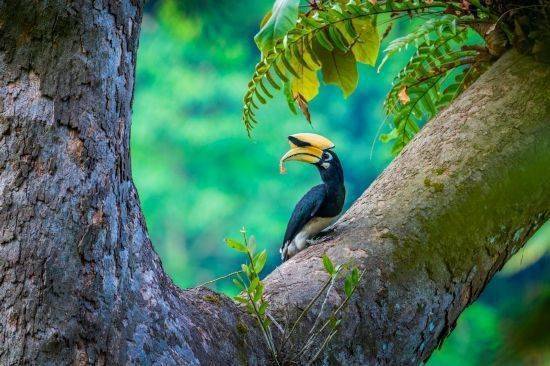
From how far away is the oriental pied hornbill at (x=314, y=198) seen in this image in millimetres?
1961

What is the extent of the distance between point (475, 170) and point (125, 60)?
72 cm

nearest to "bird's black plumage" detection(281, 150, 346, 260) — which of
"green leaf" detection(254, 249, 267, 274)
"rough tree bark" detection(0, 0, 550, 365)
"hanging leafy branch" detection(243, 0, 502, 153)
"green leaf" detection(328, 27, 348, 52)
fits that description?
"hanging leafy branch" detection(243, 0, 502, 153)

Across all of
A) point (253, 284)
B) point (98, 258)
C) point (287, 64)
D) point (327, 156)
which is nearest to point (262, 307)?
point (253, 284)

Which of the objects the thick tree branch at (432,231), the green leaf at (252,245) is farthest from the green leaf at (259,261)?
the thick tree branch at (432,231)

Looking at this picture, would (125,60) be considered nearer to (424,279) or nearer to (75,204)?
(75,204)

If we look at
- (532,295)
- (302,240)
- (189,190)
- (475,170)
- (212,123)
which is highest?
(212,123)

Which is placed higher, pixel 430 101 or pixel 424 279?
pixel 430 101

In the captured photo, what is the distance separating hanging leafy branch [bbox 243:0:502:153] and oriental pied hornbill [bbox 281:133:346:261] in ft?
0.58

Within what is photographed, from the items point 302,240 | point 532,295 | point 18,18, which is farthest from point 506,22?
point 532,295

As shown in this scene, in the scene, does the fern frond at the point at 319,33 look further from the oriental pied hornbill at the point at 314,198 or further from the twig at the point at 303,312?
the twig at the point at 303,312

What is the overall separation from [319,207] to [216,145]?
10.8 feet

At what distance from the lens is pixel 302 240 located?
75.8 inches

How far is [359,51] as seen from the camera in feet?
6.54

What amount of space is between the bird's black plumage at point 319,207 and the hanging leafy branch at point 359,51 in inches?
7.8
